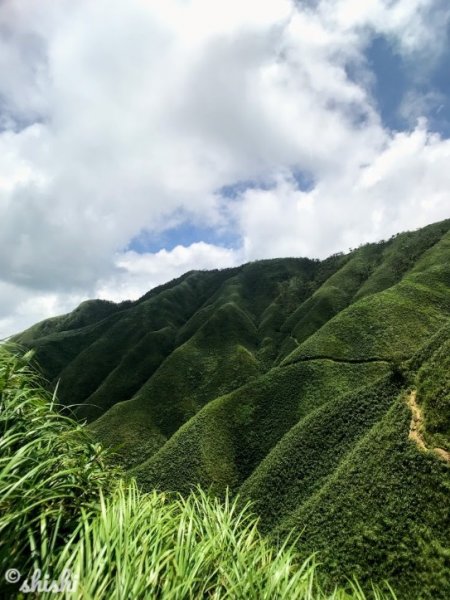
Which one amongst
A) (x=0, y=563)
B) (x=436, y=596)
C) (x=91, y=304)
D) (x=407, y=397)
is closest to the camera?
(x=0, y=563)

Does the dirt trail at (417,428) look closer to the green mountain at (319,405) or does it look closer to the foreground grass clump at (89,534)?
the green mountain at (319,405)

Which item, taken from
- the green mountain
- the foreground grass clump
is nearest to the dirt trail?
the green mountain

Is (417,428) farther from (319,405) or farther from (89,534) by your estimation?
(319,405)

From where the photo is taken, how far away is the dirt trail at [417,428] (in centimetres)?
1912

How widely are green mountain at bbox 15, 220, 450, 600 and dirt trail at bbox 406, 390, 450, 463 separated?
0.07 meters

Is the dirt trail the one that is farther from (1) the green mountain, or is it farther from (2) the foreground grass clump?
(2) the foreground grass clump

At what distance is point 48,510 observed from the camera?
5664mm

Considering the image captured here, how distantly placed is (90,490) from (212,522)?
2.17 m

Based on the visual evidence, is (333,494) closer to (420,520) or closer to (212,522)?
(420,520)

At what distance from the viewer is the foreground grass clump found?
202 inches

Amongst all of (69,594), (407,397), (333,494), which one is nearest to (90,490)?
(69,594)

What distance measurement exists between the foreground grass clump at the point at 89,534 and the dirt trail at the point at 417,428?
1439 centimetres

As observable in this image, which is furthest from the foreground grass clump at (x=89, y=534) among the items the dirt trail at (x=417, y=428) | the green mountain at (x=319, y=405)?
the dirt trail at (x=417, y=428)

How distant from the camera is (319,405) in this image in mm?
46594
